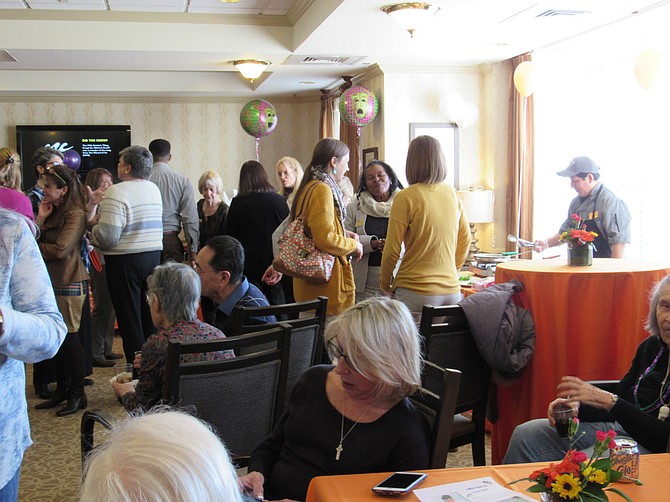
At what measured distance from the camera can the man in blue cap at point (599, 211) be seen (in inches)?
191

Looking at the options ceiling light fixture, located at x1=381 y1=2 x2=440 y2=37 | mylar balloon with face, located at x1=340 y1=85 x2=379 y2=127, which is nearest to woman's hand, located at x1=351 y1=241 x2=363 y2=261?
ceiling light fixture, located at x1=381 y1=2 x2=440 y2=37

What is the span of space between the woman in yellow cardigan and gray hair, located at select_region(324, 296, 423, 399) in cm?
175

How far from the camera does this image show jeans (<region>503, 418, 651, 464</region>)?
2.66m

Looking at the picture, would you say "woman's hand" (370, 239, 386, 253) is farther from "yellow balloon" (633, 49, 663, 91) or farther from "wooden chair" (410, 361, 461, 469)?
"wooden chair" (410, 361, 461, 469)

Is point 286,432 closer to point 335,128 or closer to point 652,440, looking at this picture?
point 652,440

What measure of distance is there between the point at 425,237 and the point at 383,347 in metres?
1.81

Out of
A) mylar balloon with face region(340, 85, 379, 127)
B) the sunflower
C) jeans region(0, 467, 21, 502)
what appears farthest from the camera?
mylar balloon with face region(340, 85, 379, 127)

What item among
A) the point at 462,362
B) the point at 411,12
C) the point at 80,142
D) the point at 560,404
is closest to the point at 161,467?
the point at 560,404

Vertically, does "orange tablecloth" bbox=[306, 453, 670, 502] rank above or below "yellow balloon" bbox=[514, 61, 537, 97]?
below

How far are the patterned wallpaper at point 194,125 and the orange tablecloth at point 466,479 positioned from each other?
30.2 feet

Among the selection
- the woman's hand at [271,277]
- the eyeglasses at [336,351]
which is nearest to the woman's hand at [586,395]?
the eyeglasses at [336,351]

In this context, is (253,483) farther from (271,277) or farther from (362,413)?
(271,277)

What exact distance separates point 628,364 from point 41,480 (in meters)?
2.92

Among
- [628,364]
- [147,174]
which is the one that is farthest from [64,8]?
[628,364]
